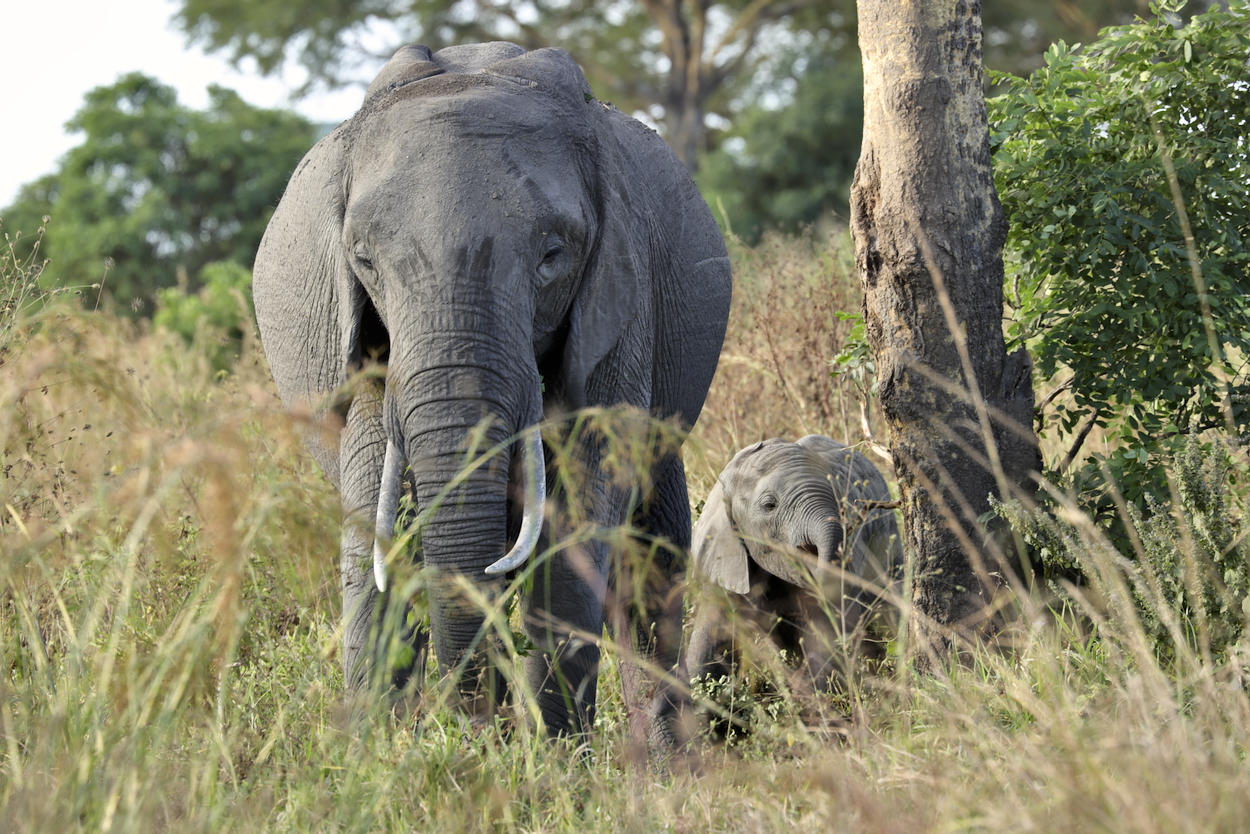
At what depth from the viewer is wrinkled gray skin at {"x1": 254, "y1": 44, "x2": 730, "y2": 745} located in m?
3.24

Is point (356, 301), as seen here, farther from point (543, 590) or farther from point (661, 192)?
point (661, 192)

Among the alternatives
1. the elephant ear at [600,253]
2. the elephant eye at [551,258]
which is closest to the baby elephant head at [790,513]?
the elephant ear at [600,253]

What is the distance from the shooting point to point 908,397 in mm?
4168

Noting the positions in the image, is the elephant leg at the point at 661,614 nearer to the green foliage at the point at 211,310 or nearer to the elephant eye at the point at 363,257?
the elephant eye at the point at 363,257

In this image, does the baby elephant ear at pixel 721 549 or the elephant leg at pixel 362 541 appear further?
the baby elephant ear at pixel 721 549

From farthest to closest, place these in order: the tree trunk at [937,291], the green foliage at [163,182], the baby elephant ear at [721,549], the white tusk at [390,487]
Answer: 1. the green foliage at [163,182]
2. the baby elephant ear at [721,549]
3. the tree trunk at [937,291]
4. the white tusk at [390,487]

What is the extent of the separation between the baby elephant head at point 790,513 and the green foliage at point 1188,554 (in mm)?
747

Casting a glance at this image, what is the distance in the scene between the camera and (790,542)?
4.52m

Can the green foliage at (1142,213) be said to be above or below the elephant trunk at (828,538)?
above

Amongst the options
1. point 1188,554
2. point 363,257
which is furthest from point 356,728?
point 1188,554

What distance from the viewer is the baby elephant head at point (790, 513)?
14.6 feet

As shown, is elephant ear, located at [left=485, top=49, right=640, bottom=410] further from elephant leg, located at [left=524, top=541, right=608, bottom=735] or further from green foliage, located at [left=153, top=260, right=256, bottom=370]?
green foliage, located at [left=153, top=260, right=256, bottom=370]

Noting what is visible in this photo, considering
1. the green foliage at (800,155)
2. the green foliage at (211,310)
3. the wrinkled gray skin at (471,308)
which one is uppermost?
the green foliage at (800,155)

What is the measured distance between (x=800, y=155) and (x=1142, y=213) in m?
18.3
